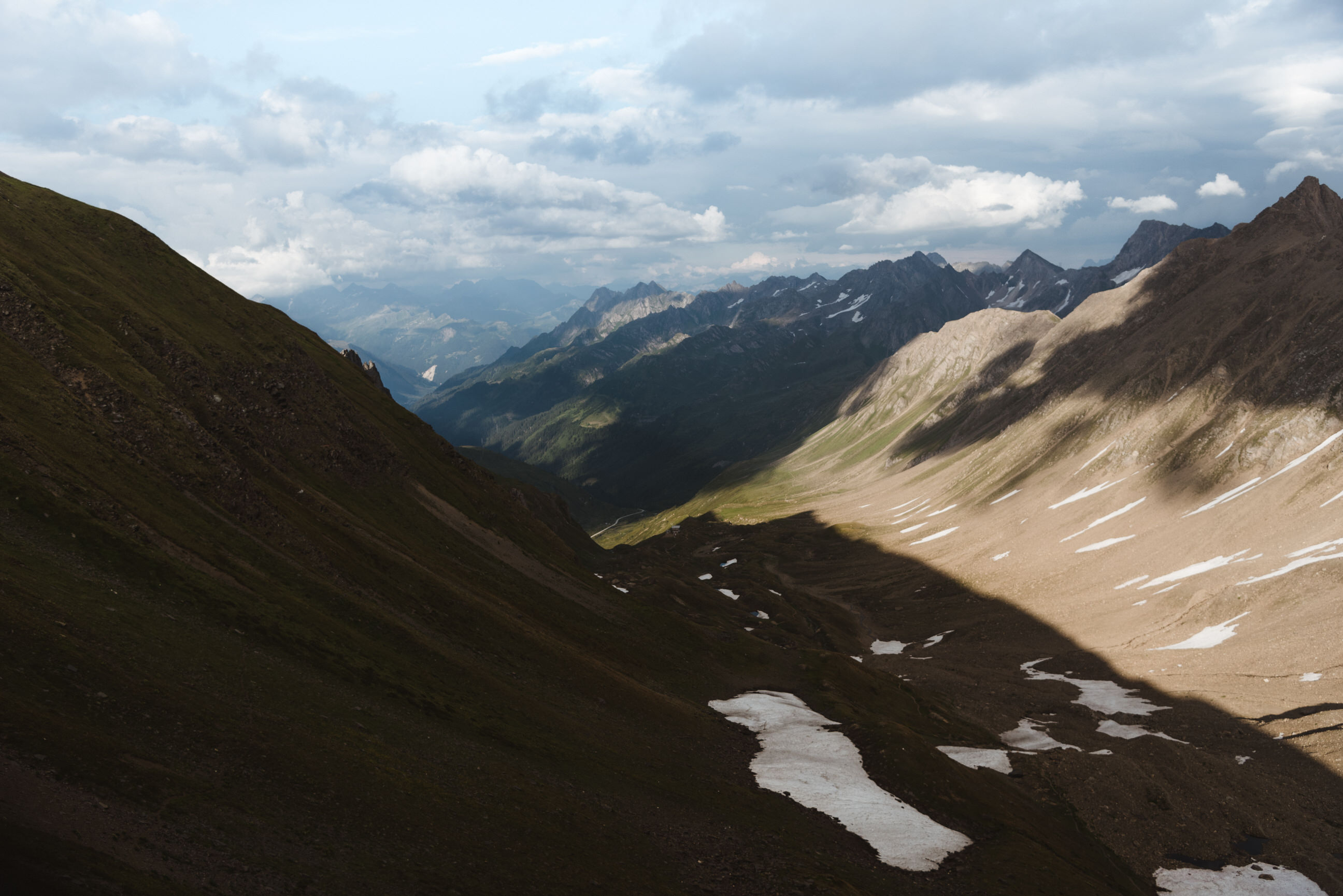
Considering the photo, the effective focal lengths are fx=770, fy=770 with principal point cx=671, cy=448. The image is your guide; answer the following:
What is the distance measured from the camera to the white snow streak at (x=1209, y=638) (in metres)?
107

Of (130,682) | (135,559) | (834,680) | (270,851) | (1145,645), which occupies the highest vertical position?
(135,559)

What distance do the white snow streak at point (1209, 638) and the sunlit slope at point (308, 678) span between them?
4733 centimetres

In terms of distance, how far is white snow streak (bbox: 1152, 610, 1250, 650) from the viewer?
107 metres

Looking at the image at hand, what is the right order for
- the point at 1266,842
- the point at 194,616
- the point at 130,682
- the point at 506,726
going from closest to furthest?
the point at 130,682 < the point at 194,616 < the point at 506,726 < the point at 1266,842

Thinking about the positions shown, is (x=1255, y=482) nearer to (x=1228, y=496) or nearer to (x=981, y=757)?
(x=1228, y=496)

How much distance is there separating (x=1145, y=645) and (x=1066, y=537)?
2051 inches

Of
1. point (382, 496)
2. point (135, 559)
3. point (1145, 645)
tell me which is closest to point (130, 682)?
point (135, 559)

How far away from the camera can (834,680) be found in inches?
3361

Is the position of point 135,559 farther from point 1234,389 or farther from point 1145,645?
point 1234,389

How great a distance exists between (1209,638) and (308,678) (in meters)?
119

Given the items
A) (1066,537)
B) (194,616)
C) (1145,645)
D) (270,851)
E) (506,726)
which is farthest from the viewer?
(1066,537)

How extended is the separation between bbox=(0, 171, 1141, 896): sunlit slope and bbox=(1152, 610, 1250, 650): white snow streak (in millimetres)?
47325

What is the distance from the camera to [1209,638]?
358 feet

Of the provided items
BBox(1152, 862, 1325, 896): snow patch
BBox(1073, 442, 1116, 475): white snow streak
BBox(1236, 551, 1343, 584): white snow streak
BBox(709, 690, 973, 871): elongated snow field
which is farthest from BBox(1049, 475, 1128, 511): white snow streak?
BBox(1152, 862, 1325, 896): snow patch
